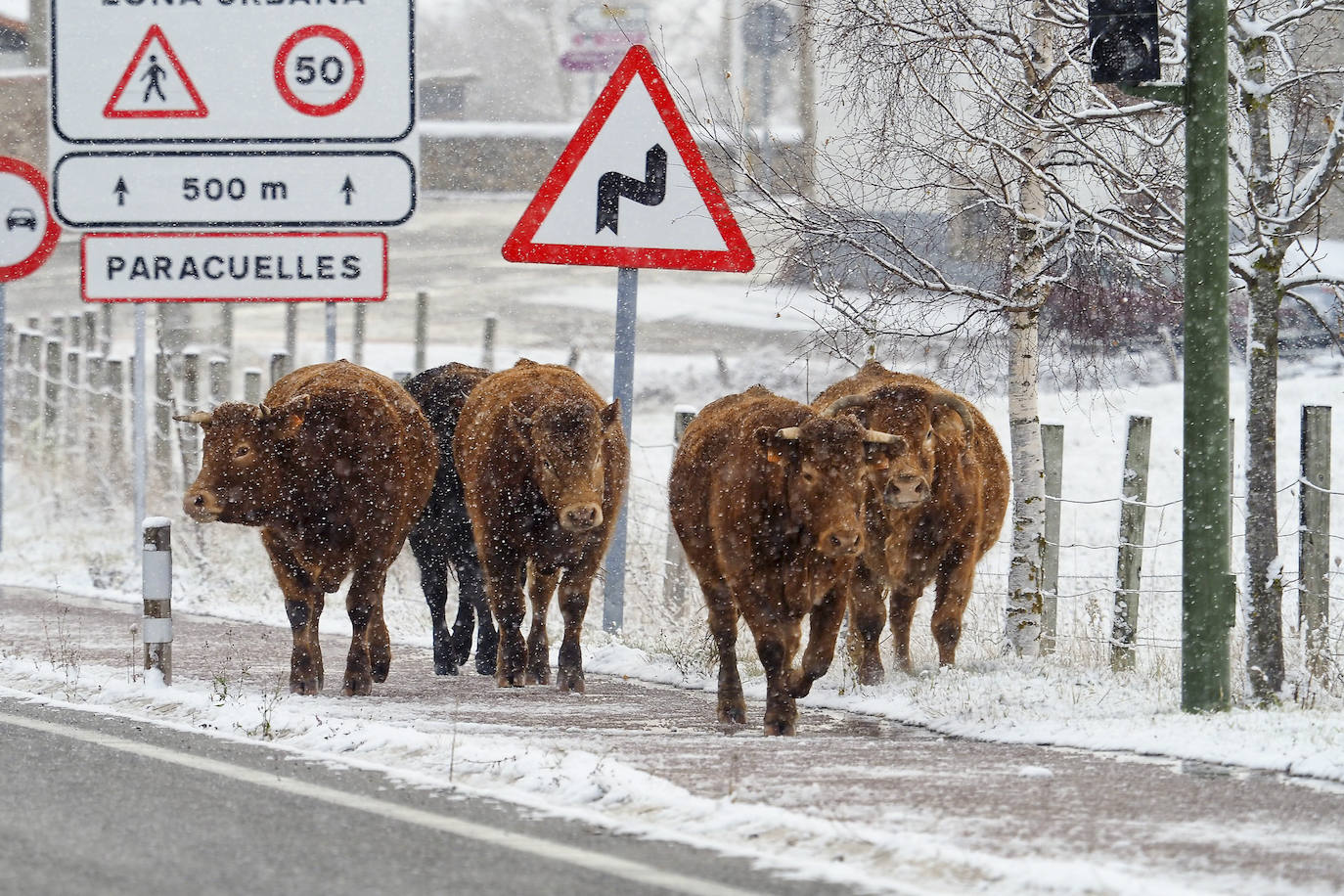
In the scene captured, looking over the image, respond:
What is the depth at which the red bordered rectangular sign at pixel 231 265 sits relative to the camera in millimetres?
12562

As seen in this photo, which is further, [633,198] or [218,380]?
[218,380]

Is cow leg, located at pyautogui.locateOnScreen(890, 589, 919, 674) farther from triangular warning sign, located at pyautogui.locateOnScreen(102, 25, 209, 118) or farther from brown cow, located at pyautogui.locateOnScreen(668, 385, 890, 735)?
triangular warning sign, located at pyautogui.locateOnScreen(102, 25, 209, 118)

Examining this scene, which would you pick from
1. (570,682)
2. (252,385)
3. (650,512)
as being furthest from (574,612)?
(650,512)

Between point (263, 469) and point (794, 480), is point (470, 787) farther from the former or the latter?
point (263, 469)

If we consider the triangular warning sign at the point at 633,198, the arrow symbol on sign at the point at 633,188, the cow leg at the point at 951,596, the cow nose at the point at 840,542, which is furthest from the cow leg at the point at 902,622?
the arrow symbol on sign at the point at 633,188

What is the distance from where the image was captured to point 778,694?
8.68m

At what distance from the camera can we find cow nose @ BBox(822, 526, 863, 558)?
27.3 feet

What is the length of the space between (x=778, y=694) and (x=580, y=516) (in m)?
1.68

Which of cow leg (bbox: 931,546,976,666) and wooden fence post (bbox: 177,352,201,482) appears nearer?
cow leg (bbox: 931,546,976,666)

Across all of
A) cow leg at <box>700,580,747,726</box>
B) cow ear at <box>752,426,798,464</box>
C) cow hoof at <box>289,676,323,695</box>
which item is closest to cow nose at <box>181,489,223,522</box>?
cow hoof at <box>289,676,323,695</box>

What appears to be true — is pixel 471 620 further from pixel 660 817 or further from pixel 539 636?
pixel 660 817

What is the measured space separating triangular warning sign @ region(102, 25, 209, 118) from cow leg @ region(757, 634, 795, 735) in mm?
6454

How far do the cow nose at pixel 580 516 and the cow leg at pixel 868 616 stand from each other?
145 cm

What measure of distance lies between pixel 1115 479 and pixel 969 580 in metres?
12.1
